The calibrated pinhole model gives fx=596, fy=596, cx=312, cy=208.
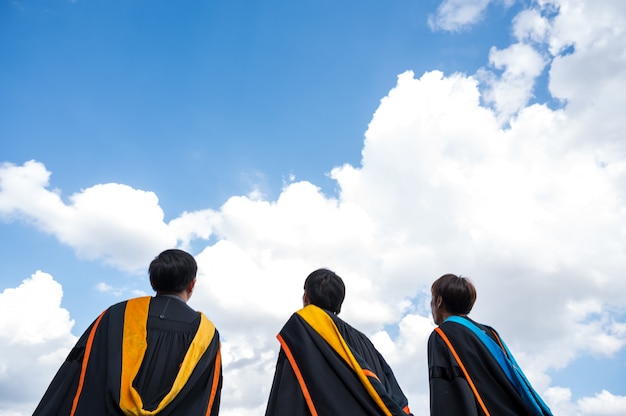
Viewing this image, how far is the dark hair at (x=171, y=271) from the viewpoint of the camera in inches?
194

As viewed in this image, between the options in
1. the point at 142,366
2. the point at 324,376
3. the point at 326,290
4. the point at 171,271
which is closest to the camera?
the point at 142,366

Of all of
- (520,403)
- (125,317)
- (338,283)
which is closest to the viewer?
(125,317)

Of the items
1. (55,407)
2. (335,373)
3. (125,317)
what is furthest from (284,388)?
(55,407)

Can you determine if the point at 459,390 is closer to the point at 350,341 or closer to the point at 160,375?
the point at 350,341

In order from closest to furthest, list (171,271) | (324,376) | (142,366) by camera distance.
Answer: (142,366) → (171,271) → (324,376)

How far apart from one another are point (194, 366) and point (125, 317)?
0.71 meters

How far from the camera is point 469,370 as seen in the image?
5293 millimetres

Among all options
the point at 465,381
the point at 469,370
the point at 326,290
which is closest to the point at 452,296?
the point at 469,370

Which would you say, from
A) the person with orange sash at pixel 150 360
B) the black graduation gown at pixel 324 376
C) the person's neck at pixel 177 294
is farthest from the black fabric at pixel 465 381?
the person's neck at pixel 177 294

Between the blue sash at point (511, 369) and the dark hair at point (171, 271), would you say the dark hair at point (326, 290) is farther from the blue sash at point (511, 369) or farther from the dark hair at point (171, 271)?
the dark hair at point (171, 271)

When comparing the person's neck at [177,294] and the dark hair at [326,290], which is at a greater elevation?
Result: the dark hair at [326,290]

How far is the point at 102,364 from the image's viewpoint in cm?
464

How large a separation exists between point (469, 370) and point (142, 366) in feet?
9.19

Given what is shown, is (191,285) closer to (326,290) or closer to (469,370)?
(326,290)
